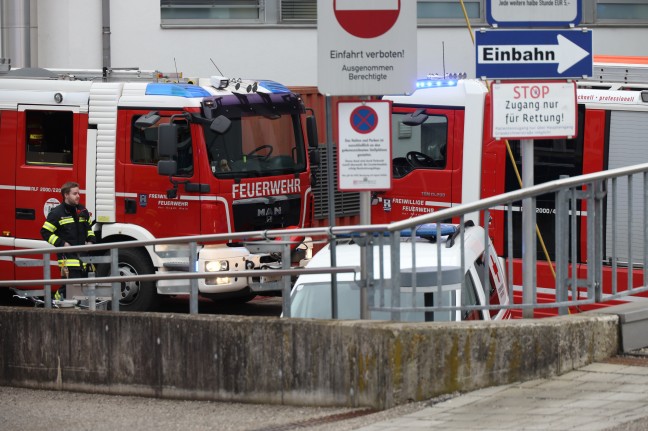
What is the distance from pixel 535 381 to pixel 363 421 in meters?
1.20

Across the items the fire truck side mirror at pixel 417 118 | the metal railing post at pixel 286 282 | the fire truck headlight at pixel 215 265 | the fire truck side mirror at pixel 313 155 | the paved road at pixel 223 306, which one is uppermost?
the fire truck side mirror at pixel 417 118

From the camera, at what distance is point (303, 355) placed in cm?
872

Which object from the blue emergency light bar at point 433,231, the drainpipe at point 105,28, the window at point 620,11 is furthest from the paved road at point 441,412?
the window at point 620,11

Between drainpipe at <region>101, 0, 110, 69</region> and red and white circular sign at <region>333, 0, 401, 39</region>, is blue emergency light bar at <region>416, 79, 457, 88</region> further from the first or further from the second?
drainpipe at <region>101, 0, 110, 69</region>

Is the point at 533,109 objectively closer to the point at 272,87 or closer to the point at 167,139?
the point at 167,139

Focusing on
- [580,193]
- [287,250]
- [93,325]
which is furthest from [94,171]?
[580,193]

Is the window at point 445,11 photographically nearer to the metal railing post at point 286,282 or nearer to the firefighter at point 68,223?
the firefighter at point 68,223

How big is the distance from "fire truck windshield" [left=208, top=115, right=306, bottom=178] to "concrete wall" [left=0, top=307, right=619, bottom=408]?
4.43 m

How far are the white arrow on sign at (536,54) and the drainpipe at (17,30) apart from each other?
1531cm

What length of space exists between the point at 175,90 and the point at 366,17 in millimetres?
6543

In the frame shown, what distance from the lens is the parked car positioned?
28.0 feet

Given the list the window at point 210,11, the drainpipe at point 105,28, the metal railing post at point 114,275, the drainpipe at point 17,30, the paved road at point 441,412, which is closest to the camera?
the paved road at point 441,412

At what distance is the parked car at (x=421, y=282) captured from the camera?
8.53m

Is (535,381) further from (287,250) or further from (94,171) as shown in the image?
(94,171)
